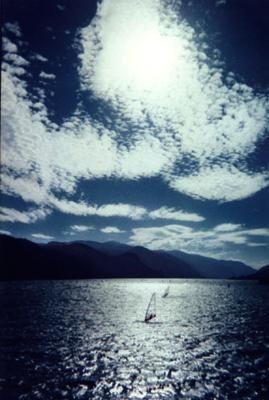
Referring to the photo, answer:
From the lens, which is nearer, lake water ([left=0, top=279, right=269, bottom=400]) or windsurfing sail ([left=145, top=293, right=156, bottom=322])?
lake water ([left=0, top=279, right=269, bottom=400])

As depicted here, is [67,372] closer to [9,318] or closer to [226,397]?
[226,397]

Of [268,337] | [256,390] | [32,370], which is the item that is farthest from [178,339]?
[32,370]

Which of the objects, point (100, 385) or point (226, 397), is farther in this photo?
point (100, 385)

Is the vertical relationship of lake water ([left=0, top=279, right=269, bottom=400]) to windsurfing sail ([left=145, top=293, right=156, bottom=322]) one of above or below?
above

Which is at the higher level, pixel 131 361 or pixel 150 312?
pixel 131 361

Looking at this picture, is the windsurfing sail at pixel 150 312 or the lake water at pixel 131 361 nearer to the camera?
the lake water at pixel 131 361

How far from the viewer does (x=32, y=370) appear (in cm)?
3491

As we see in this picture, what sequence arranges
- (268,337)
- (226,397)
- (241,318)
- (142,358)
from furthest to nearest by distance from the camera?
(241,318) < (268,337) < (142,358) < (226,397)

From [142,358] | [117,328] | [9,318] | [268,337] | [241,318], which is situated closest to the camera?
[142,358]

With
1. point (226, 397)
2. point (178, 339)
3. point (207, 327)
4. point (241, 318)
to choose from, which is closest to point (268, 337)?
point (207, 327)

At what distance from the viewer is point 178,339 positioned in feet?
170

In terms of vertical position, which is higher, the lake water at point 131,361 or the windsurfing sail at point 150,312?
the lake water at point 131,361

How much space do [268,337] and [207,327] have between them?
12.7 metres

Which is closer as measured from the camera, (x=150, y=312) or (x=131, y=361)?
(x=131, y=361)
